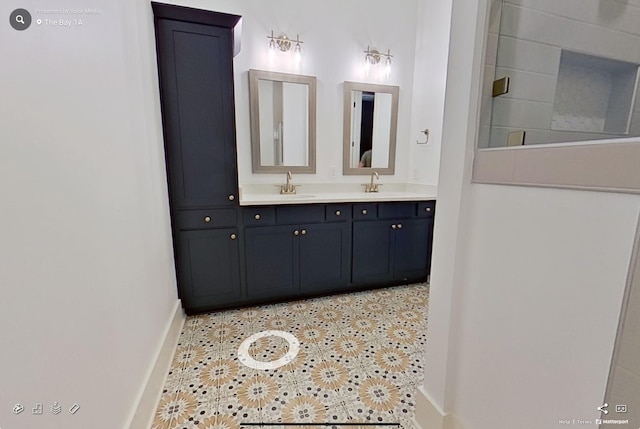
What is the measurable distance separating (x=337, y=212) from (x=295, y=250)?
0.46 metres

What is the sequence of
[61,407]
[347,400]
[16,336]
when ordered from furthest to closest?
[347,400] → [61,407] → [16,336]

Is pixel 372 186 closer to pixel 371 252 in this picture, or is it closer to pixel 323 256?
pixel 371 252

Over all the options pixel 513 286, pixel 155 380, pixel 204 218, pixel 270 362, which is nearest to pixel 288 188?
pixel 204 218

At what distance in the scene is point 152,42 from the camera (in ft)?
5.56

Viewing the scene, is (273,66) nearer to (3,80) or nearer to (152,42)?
(152,42)

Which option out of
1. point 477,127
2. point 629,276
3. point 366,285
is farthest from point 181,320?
point 629,276

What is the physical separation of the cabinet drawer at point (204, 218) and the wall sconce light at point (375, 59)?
6.37 feet

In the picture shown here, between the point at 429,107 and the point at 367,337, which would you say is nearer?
the point at 367,337

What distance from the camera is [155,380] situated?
4.51 feet

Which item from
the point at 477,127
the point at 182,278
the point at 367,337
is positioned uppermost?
the point at 477,127

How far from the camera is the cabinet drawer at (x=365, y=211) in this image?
2410 mm

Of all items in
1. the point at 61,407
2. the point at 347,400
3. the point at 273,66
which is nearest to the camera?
the point at 61,407

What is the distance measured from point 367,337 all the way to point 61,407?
1.55 meters

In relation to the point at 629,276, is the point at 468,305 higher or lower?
lower
